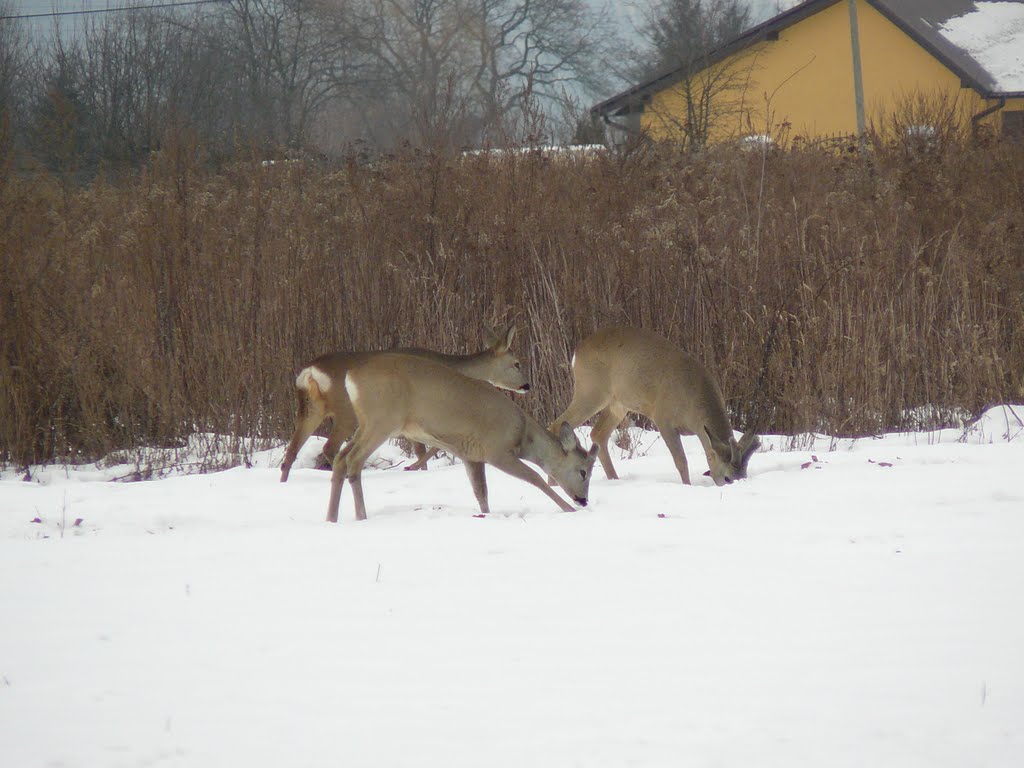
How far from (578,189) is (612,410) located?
3621 millimetres

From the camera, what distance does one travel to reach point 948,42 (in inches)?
1130

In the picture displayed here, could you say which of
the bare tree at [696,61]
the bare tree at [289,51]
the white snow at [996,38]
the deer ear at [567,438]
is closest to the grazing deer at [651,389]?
the deer ear at [567,438]

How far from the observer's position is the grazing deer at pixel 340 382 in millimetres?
6863

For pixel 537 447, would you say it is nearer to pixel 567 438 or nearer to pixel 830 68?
pixel 567 438

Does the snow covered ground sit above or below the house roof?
below

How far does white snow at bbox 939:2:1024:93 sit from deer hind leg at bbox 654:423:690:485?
22.2 meters

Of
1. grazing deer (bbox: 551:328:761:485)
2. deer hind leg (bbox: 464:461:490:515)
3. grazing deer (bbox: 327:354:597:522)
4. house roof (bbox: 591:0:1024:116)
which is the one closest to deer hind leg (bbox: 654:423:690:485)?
grazing deer (bbox: 551:328:761:485)

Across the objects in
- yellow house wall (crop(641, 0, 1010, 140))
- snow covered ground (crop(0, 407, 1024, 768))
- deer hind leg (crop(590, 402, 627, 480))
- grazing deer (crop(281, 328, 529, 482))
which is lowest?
snow covered ground (crop(0, 407, 1024, 768))

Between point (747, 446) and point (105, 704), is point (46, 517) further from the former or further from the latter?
point (747, 446)

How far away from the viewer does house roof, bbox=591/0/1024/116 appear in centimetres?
2681

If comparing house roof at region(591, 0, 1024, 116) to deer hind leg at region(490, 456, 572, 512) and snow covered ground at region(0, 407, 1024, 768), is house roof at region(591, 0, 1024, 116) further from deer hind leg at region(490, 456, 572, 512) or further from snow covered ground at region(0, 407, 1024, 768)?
snow covered ground at region(0, 407, 1024, 768)

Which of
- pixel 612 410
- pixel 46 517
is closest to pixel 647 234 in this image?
pixel 612 410

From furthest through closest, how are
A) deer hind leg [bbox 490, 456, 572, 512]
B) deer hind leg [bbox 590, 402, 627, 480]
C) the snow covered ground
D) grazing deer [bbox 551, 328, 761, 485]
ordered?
deer hind leg [bbox 590, 402, 627, 480] < grazing deer [bbox 551, 328, 761, 485] < deer hind leg [bbox 490, 456, 572, 512] < the snow covered ground

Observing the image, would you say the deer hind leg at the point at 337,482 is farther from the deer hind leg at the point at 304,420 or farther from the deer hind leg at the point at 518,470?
the deer hind leg at the point at 304,420
